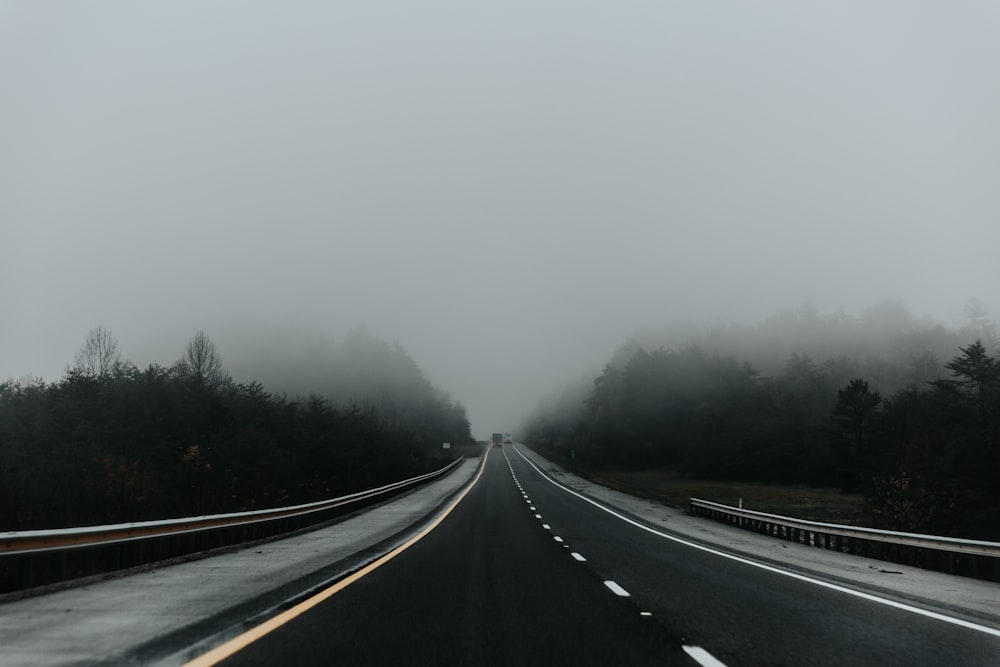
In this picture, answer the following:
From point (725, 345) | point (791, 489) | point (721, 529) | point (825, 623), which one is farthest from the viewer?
point (725, 345)

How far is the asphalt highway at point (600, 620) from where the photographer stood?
712 cm

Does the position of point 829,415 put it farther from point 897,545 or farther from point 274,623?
A: point 274,623

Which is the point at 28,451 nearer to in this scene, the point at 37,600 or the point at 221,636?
the point at 37,600

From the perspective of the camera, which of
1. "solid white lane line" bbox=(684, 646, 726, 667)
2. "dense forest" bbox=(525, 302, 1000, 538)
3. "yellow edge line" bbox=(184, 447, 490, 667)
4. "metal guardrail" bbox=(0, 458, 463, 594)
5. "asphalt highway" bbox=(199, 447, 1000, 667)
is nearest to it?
"yellow edge line" bbox=(184, 447, 490, 667)

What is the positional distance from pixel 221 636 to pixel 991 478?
155ft

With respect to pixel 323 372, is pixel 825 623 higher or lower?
lower

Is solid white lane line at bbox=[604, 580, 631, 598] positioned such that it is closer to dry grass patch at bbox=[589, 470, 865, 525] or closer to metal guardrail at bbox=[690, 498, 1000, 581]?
metal guardrail at bbox=[690, 498, 1000, 581]

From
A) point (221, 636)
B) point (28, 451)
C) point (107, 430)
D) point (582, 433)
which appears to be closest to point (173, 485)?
point (107, 430)

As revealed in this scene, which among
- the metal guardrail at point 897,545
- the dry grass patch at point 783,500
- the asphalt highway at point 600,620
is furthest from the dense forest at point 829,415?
the asphalt highway at point 600,620

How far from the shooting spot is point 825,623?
30.1 ft

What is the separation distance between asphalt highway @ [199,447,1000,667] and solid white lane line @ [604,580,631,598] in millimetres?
15

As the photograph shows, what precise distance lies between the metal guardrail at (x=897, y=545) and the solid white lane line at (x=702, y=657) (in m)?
9.41

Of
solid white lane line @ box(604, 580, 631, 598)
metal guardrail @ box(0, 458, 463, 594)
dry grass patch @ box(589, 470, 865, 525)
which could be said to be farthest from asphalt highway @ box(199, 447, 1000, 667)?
dry grass patch @ box(589, 470, 865, 525)

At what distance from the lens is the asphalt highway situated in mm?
7121
